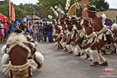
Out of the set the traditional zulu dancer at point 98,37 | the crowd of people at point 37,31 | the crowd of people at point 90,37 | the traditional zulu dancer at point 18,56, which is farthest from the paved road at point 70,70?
the crowd of people at point 37,31

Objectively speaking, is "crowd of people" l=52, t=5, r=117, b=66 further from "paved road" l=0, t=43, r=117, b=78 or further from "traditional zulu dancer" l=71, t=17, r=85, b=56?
"paved road" l=0, t=43, r=117, b=78

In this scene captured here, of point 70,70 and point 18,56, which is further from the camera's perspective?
point 70,70

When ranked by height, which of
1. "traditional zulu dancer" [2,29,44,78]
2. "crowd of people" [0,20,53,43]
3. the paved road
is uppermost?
"crowd of people" [0,20,53,43]

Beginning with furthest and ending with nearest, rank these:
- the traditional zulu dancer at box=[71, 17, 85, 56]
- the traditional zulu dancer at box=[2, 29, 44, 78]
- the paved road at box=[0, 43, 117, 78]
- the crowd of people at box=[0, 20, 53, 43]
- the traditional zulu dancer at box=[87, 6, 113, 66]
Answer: the crowd of people at box=[0, 20, 53, 43], the traditional zulu dancer at box=[71, 17, 85, 56], the traditional zulu dancer at box=[87, 6, 113, 66], the paved road at box=[0, 43, 117, 78], the traditional zulu dancer at box=[2, 29, 44, 78]

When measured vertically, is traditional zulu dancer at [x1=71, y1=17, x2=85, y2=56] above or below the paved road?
above

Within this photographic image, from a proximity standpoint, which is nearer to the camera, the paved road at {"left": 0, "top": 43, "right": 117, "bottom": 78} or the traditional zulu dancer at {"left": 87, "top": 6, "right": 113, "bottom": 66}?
the paved road at {"left": 0, "top": 43, "right": 117, "bottom": 78}

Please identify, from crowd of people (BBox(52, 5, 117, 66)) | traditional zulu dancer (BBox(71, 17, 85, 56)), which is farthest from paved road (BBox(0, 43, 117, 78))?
traditional zulu dancer (BBox(71, 17, 85, 56))

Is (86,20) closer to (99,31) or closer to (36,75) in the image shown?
(99,31)

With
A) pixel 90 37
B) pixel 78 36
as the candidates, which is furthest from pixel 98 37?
pixel 78 36

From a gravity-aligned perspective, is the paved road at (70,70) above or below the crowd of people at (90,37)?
below

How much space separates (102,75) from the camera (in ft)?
27.5

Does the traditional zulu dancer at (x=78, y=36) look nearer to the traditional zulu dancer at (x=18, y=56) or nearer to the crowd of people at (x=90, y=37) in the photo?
the crowd of people at (x=90, y=37)

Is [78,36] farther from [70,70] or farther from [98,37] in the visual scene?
[70,70]

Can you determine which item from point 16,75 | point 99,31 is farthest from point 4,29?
point 16,75
